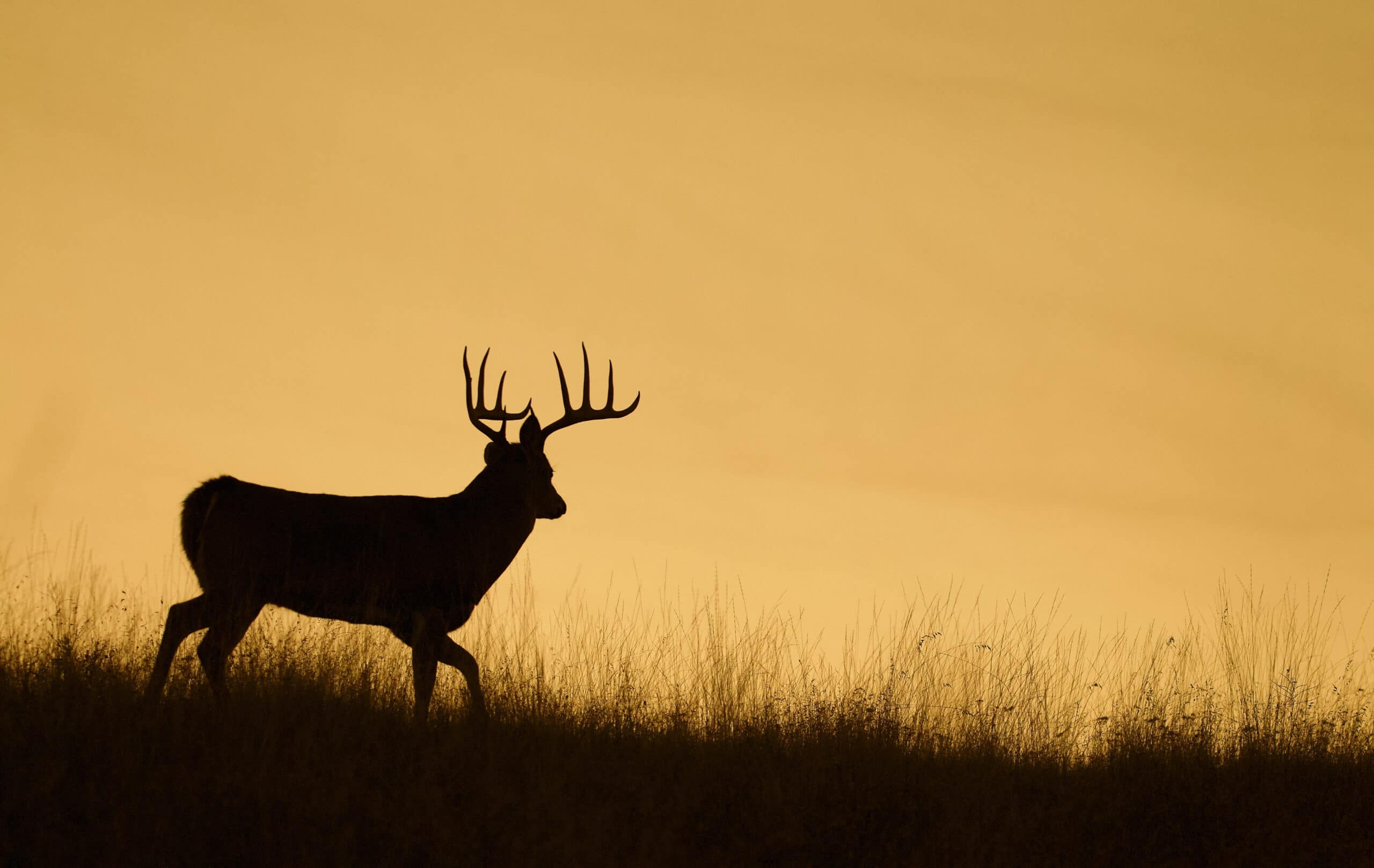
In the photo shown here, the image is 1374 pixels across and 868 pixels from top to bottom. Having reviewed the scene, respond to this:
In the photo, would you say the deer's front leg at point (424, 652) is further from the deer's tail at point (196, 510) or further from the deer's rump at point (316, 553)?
the deer's tail at point (196, 510)

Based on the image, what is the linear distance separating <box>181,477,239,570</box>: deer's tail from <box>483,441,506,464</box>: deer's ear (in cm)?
200

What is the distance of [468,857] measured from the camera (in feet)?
20.3

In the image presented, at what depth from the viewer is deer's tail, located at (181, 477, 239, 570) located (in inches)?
356

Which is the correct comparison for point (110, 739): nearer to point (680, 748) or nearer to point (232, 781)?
point (232, 781)

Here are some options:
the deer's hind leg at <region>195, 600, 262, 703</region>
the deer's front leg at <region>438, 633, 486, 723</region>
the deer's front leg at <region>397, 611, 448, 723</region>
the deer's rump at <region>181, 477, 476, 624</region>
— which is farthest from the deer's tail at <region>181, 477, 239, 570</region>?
the deer's front leg at <region>438, 633, 486, 723</region>

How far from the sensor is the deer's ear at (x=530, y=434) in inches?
412

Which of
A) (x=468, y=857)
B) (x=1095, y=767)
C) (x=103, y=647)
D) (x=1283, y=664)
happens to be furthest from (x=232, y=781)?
(x=1283, y=664)

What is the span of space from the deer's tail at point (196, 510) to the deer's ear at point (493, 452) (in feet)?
6.56

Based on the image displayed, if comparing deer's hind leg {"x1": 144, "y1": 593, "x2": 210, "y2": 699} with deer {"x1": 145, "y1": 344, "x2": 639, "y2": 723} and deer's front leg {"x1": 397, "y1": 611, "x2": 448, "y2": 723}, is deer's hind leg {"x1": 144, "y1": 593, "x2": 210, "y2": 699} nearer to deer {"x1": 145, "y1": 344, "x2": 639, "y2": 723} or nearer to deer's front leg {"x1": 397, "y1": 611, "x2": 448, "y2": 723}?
deer {"x1": 145, "y1": 344, "x2": 639, "y2": 723}

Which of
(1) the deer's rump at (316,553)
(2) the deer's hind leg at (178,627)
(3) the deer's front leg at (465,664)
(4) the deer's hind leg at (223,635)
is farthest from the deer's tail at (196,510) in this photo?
(3) the deer's front leg at (465,664)

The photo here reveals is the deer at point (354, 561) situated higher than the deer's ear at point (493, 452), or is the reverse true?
the deer's ear at point (493, 452)

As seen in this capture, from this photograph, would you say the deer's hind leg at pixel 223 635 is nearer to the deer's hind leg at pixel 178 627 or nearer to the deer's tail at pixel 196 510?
the deer's hind leg at pixel 178 627

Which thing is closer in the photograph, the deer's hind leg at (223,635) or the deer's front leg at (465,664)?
the deer's hind leg at (223,635)

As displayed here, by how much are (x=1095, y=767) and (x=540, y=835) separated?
3.90 metres
